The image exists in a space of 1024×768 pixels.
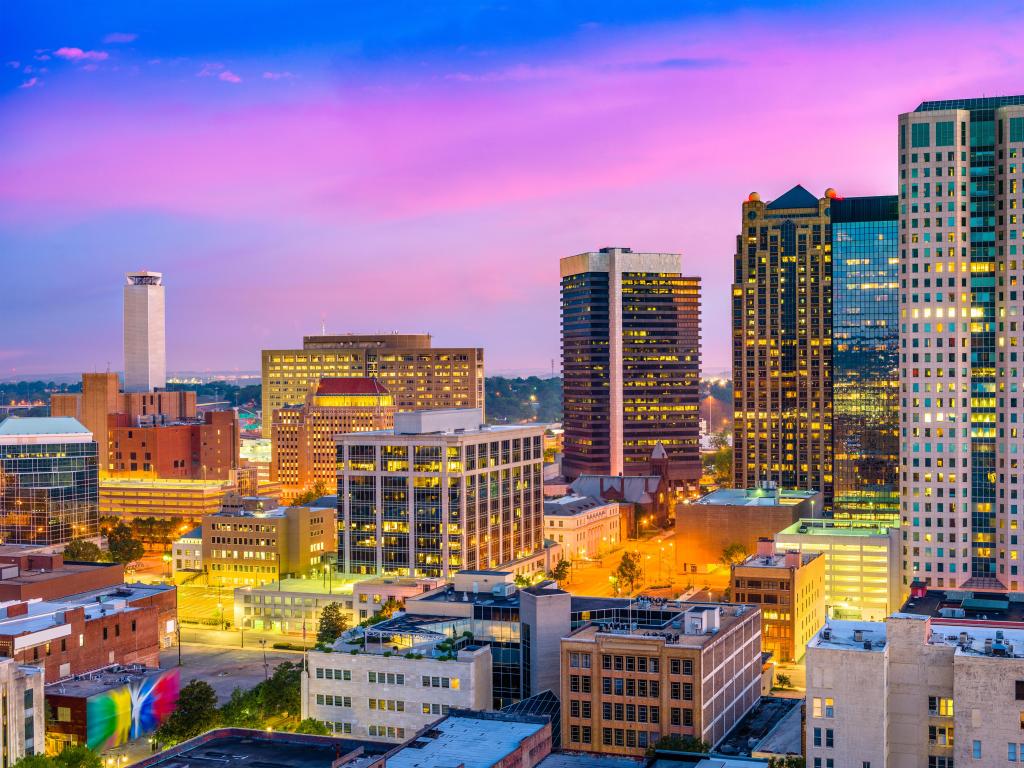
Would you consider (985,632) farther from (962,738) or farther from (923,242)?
(923,242)

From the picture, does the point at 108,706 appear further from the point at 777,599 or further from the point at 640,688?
the point at 777,599

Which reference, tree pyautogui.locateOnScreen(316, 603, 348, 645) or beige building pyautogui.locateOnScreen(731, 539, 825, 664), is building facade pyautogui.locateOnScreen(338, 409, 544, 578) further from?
beige building pyautogui.locateOnScreen(731, 539, 825, 664)

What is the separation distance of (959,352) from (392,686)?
102 meters

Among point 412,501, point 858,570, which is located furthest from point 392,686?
point 858,570

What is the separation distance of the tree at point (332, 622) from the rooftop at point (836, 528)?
68079 millimetres

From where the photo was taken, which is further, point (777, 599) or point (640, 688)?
point (777, 599)

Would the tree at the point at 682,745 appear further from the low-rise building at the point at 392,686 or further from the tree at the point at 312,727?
the tree at the point at 312,727

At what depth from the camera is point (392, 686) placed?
366 ft

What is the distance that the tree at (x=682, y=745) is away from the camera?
96.6 m

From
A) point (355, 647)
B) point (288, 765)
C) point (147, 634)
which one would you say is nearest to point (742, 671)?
point (355, 647)

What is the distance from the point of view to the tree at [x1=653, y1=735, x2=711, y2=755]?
9662 cm

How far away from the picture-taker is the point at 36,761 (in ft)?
312

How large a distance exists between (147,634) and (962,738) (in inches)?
3878

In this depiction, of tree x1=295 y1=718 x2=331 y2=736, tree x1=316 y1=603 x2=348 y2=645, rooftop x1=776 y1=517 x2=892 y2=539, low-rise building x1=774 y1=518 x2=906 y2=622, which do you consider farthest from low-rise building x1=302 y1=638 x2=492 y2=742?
rooftop x1=776 y1=517 x2=892 y2=539
